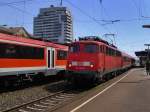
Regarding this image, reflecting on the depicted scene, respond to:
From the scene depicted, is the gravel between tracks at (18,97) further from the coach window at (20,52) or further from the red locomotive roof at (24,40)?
the red locomotive roof at (24,40)

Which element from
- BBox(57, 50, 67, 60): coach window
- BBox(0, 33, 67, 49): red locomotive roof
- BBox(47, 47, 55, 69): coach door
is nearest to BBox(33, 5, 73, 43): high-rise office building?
BBox(57, 50, 67, 60): coach window

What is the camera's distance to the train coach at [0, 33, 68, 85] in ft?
70.4

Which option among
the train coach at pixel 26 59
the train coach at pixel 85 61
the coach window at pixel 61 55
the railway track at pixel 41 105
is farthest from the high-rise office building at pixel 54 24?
the railway track at pixel 41 105

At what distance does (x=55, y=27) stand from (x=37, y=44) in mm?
24914

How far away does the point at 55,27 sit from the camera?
51.1 meters

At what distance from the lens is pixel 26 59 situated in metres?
24.4

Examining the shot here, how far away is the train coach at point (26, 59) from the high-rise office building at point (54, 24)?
42.6 ft

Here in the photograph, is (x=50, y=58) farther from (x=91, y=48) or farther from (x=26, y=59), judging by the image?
(x=91, y=48)

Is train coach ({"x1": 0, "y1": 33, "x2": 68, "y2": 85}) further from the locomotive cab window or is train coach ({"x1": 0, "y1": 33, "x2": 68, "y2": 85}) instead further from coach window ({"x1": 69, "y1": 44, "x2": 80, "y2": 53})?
the locomotive cab window

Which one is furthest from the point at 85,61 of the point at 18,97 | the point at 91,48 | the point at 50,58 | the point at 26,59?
the point at 18,97

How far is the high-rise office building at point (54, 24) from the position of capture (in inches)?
1787

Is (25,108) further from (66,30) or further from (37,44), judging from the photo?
(66,30)

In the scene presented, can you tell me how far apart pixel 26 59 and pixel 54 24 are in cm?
2656

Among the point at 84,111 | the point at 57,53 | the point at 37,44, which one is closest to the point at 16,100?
the point at 84,111
